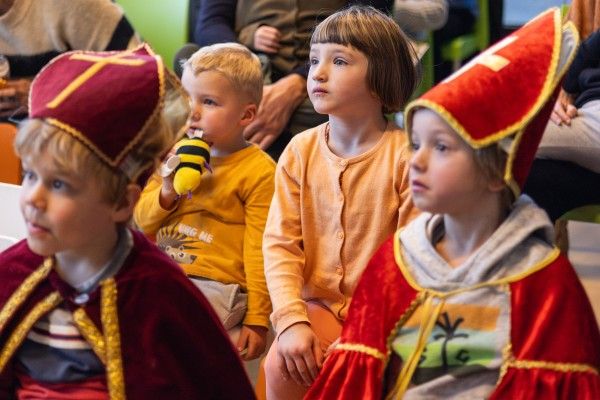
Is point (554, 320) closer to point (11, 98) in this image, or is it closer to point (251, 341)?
point (251, 341)

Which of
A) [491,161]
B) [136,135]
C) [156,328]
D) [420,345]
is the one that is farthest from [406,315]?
[136,135]

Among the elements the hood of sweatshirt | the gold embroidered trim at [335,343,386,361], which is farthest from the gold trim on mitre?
the gold embroidered trim at [335,343,386,361]

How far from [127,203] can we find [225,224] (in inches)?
27.3

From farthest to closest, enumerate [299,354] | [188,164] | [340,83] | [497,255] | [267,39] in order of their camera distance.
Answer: [267,39] → [188,164] → [340,83] → [299,354] → [497,255]

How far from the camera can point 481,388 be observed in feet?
4.97

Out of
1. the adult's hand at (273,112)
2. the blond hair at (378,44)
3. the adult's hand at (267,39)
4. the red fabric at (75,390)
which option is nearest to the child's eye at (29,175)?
the red fabric at (75,390)

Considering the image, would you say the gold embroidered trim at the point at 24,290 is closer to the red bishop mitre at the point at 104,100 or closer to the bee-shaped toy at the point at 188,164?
Result: the red bishop mitre at the point at 104,100

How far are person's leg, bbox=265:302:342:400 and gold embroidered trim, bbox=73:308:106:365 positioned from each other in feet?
1.62

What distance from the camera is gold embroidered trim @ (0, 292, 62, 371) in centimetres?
148

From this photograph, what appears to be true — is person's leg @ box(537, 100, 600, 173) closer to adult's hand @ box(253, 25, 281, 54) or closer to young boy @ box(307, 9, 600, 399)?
adult's hand @ box(253, 25, 281, 54)

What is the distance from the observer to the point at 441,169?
147 cm

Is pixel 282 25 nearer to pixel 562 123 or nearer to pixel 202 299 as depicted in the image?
pixel 562 123

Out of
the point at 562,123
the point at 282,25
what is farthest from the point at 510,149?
the point at 282,25

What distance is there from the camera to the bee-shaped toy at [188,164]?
6.75ft
